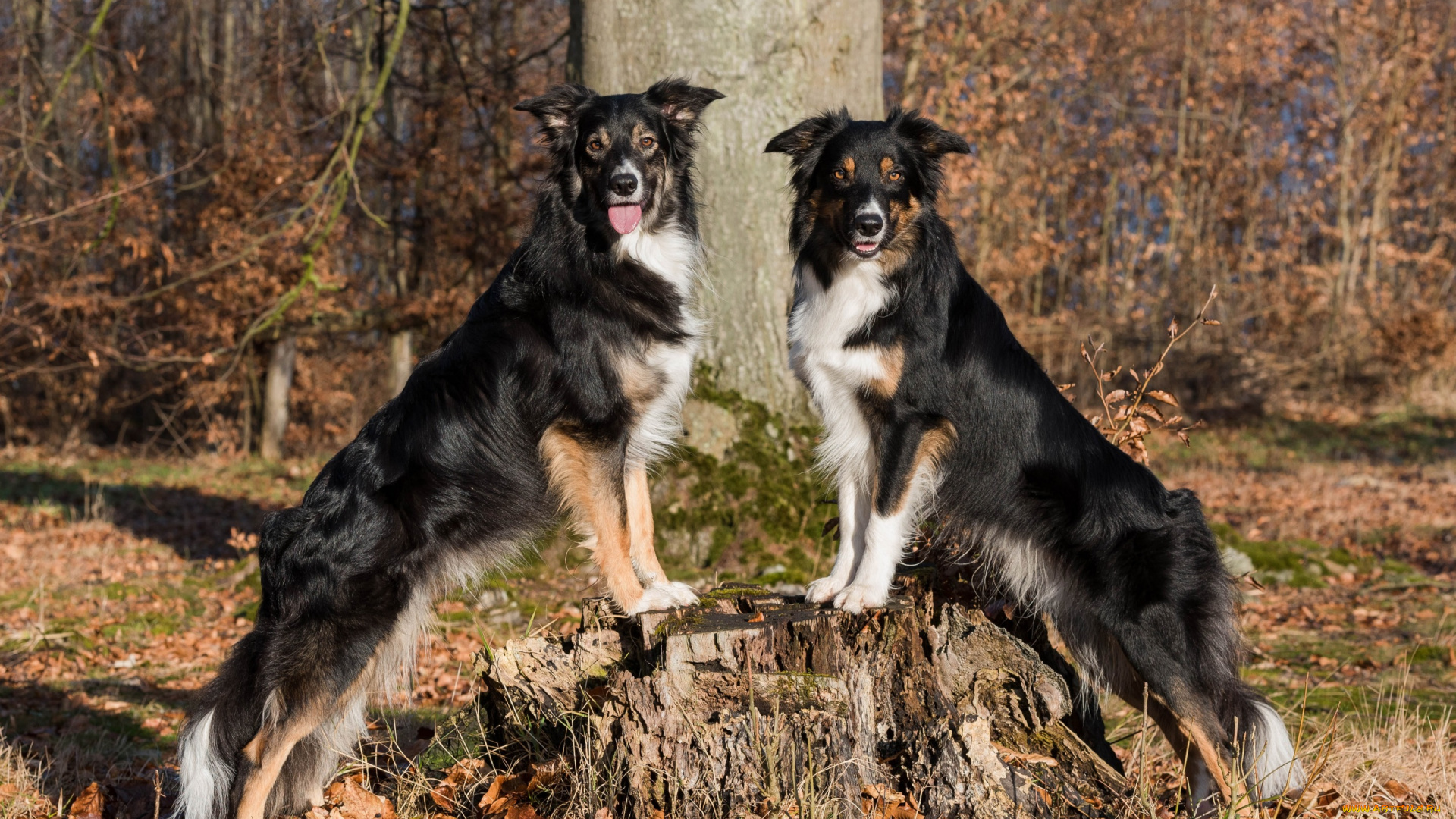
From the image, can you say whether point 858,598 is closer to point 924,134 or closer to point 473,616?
point 924,134

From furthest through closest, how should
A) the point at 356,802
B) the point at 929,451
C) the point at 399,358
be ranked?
the point at 399,358, the point at 929,451, the point at 356,802

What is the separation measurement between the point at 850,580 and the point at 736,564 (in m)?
2.38

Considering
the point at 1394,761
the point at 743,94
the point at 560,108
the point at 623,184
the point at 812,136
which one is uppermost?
the point at 743,94

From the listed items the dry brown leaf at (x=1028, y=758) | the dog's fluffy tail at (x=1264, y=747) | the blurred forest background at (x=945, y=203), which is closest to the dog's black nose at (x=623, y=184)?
the dry brown leaf at (x=1028, y=758)

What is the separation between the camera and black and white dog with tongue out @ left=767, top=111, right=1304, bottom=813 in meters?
3.53

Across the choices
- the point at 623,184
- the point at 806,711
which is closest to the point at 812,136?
the point at 623,184

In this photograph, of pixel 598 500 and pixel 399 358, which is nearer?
pixel 598 500

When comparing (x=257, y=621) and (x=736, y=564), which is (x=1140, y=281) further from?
(x=257, y=621)

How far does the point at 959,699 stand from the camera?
11.6ft

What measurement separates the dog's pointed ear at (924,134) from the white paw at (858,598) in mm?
1592

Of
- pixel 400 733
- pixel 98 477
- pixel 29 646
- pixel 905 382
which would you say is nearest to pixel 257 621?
pixel 400 733

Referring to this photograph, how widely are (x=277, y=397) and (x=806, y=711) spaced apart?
13.4m

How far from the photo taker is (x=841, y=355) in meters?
3.79

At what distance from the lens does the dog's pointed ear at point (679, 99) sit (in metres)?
4.11
